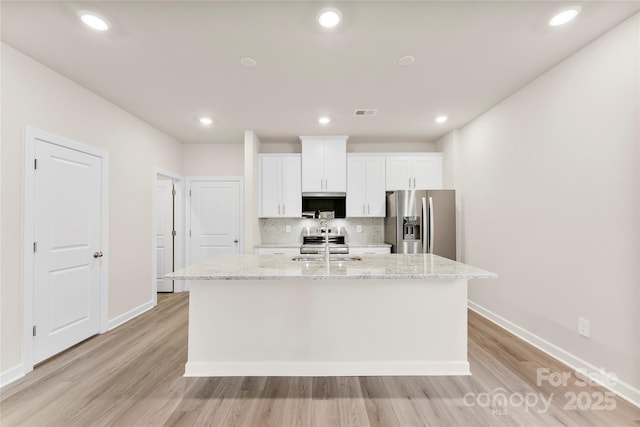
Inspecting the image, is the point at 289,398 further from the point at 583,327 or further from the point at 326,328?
the point at 583,327

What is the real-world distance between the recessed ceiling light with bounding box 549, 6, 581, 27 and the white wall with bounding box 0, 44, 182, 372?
13.1 feet

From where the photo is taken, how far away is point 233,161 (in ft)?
16.1

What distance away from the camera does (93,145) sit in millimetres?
2998

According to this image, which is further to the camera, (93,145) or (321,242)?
(321,242)

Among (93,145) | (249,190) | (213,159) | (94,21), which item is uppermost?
(94,21)

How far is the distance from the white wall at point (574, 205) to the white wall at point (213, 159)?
3829 millimetres

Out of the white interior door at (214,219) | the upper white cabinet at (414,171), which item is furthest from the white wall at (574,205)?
the white interior door at (214,219)

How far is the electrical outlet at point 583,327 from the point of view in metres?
2.21

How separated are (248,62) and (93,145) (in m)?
1.99

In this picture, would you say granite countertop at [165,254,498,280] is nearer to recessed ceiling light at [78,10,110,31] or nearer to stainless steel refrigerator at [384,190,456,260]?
stainless steel refrigerator at [384,190,456,260]

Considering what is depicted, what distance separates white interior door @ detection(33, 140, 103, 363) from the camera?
242 centimetres

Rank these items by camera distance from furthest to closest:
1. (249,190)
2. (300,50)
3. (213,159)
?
(213,159) → (249,190) → (300,50)

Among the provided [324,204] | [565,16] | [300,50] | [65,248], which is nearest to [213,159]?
[324,204]

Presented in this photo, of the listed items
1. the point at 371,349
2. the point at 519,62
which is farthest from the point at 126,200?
the point at 519,62
